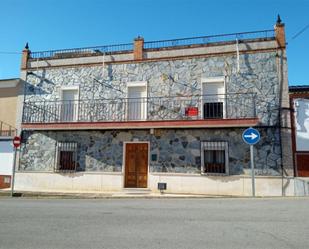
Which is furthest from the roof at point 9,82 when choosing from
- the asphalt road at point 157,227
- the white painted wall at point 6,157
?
the asphalt road at point 157,227

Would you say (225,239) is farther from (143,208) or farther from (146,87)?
(146,87)

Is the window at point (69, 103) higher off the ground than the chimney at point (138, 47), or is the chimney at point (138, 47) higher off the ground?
the chimney at point (138, 47)

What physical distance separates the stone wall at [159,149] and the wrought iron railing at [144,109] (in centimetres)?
74

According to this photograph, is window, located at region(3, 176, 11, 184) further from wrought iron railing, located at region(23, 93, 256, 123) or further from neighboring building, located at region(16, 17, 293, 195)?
wrought iron railing, located at region(23, 93, 256, 123)

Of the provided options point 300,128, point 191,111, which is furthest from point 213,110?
point 300,128

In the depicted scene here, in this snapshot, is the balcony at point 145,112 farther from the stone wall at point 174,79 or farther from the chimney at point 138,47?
the chimney at point 138,47

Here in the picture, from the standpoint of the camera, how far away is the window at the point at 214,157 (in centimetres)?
1383

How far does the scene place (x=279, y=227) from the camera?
19.8 feet

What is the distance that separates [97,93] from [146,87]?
9.21 ft

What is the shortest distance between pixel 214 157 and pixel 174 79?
4480 millimetres

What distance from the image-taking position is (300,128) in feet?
44.5

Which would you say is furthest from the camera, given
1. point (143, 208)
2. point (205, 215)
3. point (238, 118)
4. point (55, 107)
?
point (55, 107)

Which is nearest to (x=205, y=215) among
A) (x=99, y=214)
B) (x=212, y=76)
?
(x=99, y=214)

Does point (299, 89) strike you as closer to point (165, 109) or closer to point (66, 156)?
point (165, 109)
